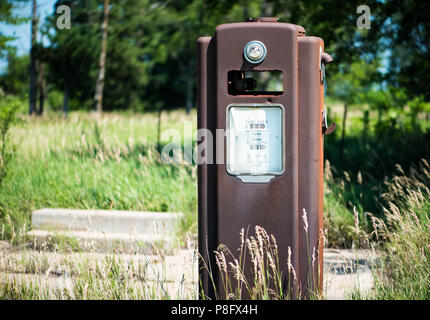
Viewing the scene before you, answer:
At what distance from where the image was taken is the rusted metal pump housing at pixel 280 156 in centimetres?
272

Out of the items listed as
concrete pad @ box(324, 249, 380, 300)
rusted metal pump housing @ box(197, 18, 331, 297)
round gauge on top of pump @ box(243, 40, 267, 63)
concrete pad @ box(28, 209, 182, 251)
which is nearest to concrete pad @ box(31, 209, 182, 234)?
concrete pad @ box(28, 209, 182, 251)

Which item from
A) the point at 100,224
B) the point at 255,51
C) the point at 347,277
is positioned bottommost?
the point at 347,277

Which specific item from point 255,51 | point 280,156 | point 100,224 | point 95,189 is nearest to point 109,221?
point 100,224

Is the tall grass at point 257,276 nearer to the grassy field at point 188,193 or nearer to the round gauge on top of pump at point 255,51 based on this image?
the grassy field at point 188,193

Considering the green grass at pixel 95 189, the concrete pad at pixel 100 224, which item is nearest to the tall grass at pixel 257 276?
the concrete pad at pixel 100 224

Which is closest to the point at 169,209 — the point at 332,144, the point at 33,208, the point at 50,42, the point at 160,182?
the point at 160,182

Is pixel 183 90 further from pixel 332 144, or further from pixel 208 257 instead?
pixel 208 257

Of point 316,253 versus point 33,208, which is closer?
point 316,253

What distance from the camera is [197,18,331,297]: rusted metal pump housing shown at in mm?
2721

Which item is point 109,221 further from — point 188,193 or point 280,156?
point 280,156

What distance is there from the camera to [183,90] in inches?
1580

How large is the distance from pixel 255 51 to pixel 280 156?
618 millimetres

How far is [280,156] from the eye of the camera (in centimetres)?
274

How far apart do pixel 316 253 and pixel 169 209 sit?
2.83 m
